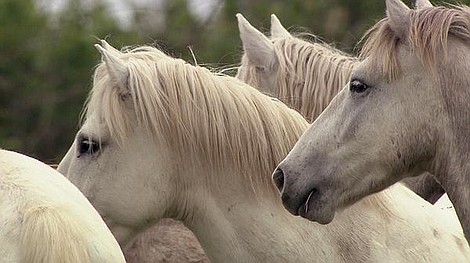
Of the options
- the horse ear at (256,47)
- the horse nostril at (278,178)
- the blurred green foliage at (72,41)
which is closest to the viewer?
the horse nostril at (278,178)

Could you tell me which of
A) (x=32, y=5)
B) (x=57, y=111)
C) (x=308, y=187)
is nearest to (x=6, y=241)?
(x=308, y=187)

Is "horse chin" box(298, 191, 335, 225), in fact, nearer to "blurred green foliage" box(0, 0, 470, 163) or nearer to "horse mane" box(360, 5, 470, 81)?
"horse mane" box(360, 5, 470, 81)

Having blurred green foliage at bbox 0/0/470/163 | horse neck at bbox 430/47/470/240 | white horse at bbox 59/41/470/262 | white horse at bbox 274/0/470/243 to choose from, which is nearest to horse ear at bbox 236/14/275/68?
white horse at bbox 59/41/470/262

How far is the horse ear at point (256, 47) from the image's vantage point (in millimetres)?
5113

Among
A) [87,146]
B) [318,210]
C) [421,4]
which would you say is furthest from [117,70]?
[421,4]

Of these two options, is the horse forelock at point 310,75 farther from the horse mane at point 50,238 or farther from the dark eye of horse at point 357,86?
the horse mane at point 50,238

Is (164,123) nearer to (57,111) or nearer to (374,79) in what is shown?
(374,79)

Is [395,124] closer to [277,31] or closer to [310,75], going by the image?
[310,75]

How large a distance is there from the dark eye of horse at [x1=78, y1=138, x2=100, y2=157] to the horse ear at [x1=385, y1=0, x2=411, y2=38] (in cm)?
112

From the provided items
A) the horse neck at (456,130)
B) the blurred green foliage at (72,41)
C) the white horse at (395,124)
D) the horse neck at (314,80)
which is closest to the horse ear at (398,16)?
the white horse at (395,124)

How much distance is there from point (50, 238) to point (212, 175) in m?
1.01

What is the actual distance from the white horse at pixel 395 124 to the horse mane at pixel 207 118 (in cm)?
37

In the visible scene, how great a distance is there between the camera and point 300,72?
4965mm

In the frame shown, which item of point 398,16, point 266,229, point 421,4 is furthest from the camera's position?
point 266,229
